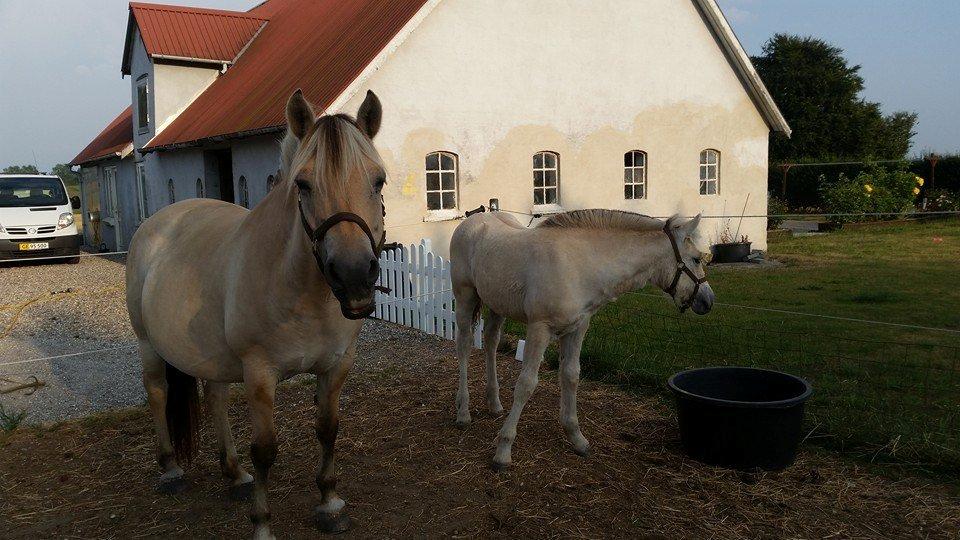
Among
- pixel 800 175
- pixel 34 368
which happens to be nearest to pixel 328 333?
pixel 34 368

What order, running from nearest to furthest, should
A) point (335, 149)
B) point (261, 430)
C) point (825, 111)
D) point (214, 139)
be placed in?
1. point (335, 149)
2. point (261, 430)
3. point (214, 139)
4. point (825, 111)

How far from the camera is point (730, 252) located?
14.7m

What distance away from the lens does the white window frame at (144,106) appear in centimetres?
1717

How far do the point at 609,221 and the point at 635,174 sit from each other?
10.4 metres

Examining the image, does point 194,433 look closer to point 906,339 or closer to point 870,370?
point 870,370

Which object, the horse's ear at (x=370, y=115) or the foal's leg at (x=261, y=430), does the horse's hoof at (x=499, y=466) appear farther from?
the horse's ear at (x=370, y=115)

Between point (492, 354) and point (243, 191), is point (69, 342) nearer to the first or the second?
point (243, 191)

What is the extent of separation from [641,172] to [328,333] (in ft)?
40.4

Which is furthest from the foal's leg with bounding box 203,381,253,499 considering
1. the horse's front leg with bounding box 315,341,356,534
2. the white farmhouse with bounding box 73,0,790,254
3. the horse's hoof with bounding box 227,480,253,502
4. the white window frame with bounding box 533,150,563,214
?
the white window frame with bounding box 533,150,563,214

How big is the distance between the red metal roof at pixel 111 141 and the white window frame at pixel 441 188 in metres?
11.8

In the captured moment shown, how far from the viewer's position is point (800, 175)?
28.5 m

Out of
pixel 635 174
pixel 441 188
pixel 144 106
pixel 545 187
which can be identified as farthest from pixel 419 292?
pixel 144 106

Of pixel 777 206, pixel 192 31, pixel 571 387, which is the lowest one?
pixel 571 387

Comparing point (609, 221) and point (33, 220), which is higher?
point (33, 220)
